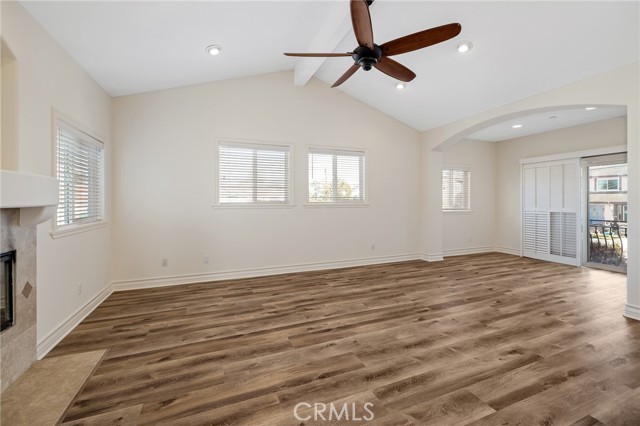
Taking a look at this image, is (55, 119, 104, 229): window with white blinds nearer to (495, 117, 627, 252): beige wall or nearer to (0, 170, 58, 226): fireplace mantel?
(0, 170, 58, 226): fireplace mantel

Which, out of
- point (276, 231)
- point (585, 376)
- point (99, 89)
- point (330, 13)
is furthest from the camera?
point (276, 231)

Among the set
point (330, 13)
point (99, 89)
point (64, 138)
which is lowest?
point (64, 138)

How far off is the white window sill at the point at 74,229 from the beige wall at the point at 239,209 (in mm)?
577

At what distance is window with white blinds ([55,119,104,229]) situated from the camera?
9.34ft

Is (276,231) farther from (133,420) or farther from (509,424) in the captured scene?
(509,424)

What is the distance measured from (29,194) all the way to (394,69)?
10.7 ft

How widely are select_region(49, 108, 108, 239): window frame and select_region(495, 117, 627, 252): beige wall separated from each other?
821cm

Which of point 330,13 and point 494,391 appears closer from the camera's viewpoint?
point 494,391

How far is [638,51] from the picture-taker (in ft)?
9.82

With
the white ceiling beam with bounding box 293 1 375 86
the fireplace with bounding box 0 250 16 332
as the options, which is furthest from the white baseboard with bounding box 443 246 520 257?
the fireplace with bounding box 0 250 16 332

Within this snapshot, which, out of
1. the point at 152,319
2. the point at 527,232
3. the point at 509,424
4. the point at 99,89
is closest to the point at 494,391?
the point at 509,424

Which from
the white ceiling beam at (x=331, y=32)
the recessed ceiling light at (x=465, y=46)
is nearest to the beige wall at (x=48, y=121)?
the white ceiling beam at (x=331, y=32)

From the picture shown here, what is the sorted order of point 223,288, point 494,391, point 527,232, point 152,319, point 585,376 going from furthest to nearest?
point 527,232 < point 223,288 < point 152,319 < point 585,376 < point 494,391

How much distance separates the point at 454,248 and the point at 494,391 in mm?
5447
